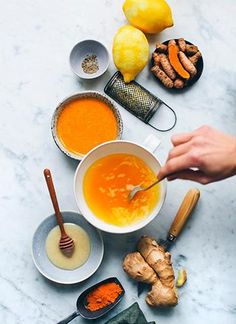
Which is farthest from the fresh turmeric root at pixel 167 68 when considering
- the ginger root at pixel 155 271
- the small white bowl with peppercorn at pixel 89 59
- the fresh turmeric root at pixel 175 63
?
the ginger root at pixel 155 271

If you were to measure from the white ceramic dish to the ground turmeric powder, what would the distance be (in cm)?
4

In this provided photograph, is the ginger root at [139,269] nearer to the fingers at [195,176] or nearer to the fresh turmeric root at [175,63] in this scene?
the fingers at [195,176]

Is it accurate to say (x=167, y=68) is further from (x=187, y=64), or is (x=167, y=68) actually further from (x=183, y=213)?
(x=183, y=213)

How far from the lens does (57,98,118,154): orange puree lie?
1372 millimetres

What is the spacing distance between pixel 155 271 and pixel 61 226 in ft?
0.69

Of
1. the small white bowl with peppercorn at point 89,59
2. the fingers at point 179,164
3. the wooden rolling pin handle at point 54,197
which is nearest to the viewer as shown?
the fingers at point 179,164

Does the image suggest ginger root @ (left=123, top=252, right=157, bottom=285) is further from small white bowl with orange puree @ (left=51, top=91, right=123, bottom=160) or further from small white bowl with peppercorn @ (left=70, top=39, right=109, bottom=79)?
small white bowl with peppercorn @ (left=70, top=39, right=109, bottom=79)

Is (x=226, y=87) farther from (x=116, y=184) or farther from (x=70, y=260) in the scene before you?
(x=70, y=260)

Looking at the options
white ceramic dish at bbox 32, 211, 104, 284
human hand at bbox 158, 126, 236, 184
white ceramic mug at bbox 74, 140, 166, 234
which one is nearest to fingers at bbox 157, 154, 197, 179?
human hand at bbox 158, 126, 236, 184

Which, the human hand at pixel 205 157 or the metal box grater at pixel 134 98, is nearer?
the human hand at pixel 205 157

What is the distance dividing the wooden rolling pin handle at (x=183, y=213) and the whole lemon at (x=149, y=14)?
0.35 metres

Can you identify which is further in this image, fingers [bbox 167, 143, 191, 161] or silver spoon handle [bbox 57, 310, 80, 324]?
silver spoon handle [bbox 57, 310, 80, 324]

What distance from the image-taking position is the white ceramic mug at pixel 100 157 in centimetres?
132

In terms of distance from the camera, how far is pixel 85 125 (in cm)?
138
